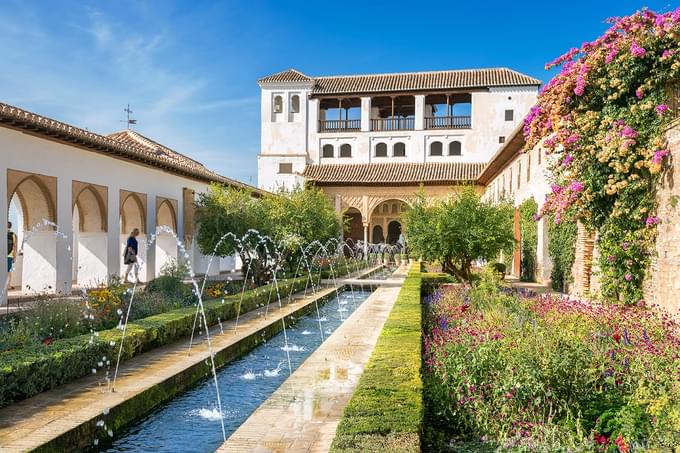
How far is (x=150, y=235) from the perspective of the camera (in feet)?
60.0

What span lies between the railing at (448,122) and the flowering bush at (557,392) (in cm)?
3098

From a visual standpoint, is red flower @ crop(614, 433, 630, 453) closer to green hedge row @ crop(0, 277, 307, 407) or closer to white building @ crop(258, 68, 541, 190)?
green hedge row @ crop(0, 277, 307, 407)

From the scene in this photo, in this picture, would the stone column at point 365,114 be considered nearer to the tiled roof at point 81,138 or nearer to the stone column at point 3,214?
the tiled roof at point 81,138

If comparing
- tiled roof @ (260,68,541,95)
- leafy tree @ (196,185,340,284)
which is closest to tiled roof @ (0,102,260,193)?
leafy tree @ (196,185,340,284)

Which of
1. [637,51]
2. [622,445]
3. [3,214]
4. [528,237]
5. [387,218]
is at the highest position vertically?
[637,51]

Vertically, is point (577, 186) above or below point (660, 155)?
below

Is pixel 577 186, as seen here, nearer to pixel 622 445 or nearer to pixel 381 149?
pixel 622 445

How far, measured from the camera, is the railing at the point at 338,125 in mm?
37281

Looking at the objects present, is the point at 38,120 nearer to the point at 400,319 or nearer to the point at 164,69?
the point at 164,69

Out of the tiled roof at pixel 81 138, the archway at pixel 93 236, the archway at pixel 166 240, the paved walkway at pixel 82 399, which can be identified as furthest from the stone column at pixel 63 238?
the paved walkway at pixel 82 399

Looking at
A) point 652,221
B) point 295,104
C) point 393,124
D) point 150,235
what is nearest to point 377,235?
point 393,124

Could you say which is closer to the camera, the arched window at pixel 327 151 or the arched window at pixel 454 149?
the arched window at pixel 454 149

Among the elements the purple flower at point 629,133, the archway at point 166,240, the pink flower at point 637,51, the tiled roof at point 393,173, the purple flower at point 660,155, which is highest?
the tiled roof at point 393,173

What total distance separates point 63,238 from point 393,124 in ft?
84.7
